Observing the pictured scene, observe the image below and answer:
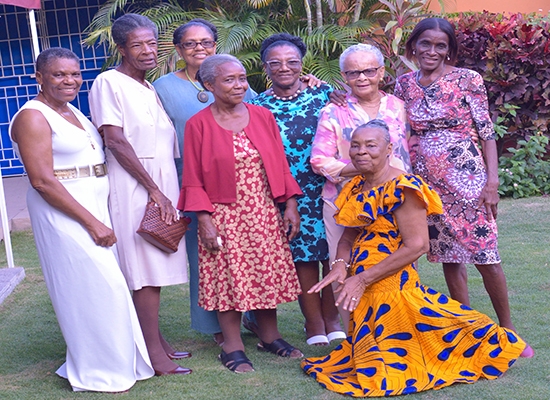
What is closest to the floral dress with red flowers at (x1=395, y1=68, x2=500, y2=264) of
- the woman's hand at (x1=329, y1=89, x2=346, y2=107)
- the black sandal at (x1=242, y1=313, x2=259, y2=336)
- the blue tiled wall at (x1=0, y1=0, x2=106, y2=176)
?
the woman's hand at (x1=329, y1=89, x2=346, y2=107)

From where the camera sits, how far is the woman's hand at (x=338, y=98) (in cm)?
457

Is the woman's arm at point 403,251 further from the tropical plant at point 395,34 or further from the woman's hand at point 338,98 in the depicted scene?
the tropical plant at point 395,34

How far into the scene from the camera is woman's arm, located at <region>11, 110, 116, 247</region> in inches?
157

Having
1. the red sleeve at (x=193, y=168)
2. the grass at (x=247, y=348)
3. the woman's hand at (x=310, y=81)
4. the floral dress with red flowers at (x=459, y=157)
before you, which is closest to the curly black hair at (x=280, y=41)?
the woman's hand at (x=310, y=81)

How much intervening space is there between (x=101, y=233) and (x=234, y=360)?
1.13 meters

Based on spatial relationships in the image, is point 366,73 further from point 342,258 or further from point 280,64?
point 342,258

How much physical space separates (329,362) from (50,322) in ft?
8.22

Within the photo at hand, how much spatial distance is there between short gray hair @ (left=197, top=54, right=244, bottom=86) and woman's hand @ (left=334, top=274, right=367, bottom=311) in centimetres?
140

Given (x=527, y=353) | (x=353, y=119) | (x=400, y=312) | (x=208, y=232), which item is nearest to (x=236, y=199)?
(x=208, y=232)

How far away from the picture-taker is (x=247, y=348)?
16.3ft

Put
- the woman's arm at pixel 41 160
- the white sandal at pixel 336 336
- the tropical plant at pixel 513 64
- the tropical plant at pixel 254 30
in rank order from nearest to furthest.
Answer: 1. the woman's arm at pixel 41 160
2. the white sandal at pixel 336 336
3. the tropical plant at pixel 513 64
4. the tropical plant at pixel 254 30

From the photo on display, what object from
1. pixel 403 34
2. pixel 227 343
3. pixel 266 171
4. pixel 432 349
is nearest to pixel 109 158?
pixel 266 171

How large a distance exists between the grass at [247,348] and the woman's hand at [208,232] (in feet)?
2.52

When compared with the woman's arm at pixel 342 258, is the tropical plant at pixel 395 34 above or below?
above
